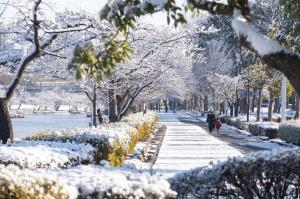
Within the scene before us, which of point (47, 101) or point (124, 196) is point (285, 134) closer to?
point (124, 196)

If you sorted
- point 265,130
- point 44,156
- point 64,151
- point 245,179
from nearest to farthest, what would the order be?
point 245,179 → point 44,156 → point 64,151 → point 265,130

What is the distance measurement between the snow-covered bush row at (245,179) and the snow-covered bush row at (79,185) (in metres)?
1.26

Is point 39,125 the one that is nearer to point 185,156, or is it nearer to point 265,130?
point 265,130

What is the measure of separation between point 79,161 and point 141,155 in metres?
8.28

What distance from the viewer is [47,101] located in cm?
9375

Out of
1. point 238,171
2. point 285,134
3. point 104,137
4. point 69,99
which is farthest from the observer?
point 69,99

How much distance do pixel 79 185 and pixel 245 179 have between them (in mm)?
A: 2468

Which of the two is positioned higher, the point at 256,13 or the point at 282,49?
the point at 256,13

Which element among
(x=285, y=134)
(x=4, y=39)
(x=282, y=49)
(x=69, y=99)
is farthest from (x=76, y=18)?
(x=69, y=99)

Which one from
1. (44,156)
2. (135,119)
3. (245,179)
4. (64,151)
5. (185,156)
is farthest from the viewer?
(135,119)

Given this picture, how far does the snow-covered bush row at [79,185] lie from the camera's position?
4.48m

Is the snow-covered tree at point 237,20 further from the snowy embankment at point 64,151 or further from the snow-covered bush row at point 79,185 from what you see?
the snowy embankment at point 64,151

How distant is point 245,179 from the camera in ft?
22.2

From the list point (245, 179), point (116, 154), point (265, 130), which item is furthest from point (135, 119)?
point (245, 179)
